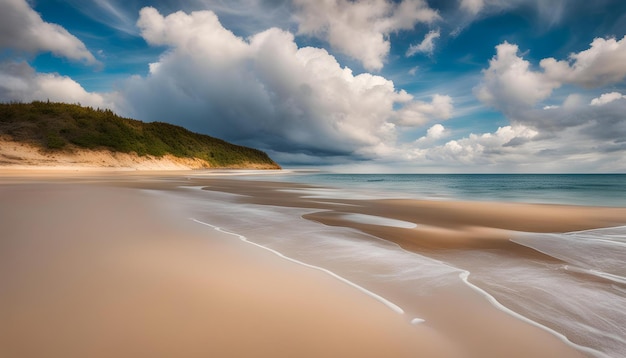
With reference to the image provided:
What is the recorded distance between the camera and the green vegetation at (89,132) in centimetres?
5297

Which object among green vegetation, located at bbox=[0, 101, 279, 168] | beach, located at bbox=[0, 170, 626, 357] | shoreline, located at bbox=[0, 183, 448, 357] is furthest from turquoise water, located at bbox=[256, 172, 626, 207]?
green vegetation, located at bbox=[0, 101, 279, 168]

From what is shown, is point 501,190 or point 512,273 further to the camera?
point 501,190

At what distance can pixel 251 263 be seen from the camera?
473cm

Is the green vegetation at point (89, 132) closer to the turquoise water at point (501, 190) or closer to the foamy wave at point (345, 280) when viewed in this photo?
the turquoise water at point (501, 190)

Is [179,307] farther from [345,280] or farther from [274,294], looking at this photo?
[345,280]

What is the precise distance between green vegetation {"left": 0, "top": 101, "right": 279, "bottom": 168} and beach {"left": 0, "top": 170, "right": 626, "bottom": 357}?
6217cm

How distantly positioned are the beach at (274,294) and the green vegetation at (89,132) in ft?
204

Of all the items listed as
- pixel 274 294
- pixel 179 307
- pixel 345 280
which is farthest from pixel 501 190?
pixel 179 307

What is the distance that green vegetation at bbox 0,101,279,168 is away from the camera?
5297 centimetres

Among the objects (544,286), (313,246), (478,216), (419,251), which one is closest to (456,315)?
(544,286)

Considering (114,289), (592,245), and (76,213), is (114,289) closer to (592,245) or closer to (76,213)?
(76,213)

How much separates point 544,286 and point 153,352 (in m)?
4.76

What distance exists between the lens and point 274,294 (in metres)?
3.58

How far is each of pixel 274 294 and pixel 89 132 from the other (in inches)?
2973
